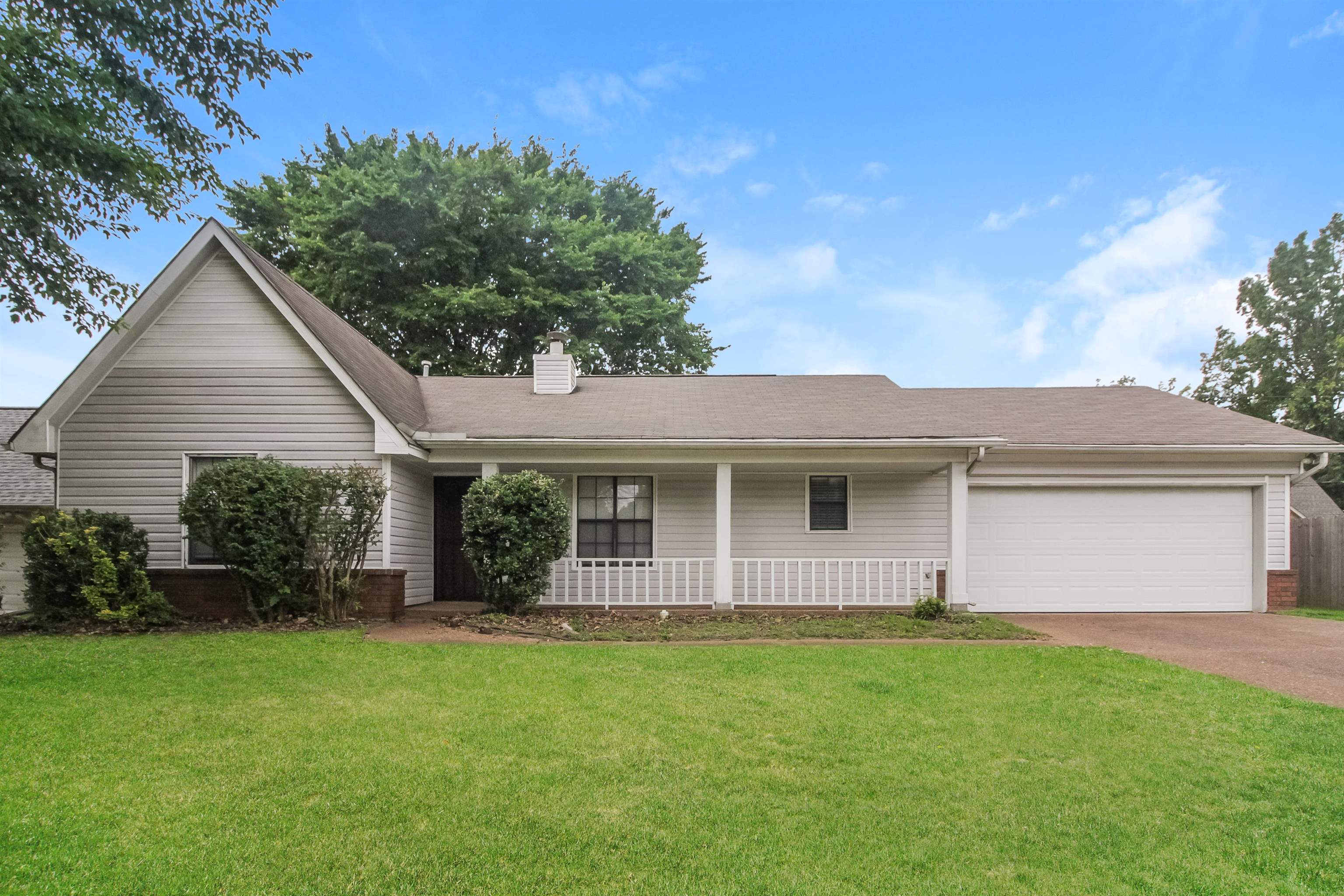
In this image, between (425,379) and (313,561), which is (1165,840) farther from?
(425,379)

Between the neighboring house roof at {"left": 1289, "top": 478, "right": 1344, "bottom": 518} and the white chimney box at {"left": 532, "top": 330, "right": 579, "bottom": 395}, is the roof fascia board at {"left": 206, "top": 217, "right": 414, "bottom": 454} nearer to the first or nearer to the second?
the white chimney box at {"left": 532, "top": 330, "right": 579, "bottom": 395}

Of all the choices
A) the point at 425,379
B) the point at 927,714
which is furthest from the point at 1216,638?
the point at 425,379

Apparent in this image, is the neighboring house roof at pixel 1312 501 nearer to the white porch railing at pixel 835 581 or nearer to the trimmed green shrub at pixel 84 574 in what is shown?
the white porch railing at pixel 835 581

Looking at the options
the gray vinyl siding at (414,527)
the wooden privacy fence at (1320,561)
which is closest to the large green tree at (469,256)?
the gray vinyl siding at (414,527)

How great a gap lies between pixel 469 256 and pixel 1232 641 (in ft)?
74.0

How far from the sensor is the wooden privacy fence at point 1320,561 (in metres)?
14.7

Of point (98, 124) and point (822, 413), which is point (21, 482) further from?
point (822, 413)

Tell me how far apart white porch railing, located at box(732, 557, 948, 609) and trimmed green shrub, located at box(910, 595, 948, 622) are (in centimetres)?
78

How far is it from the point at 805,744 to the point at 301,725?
3479 mm

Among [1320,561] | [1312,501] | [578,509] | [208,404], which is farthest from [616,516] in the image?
[1312,501]

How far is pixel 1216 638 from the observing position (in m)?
9.59

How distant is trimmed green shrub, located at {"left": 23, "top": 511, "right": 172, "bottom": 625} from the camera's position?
949 cm

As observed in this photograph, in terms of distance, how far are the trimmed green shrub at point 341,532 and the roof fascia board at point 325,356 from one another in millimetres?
583

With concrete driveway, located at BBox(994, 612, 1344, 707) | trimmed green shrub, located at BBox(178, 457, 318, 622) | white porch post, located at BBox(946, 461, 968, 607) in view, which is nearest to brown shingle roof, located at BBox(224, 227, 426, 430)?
trimmed green shrub, located at BBox(178, 457, 318, 622)
